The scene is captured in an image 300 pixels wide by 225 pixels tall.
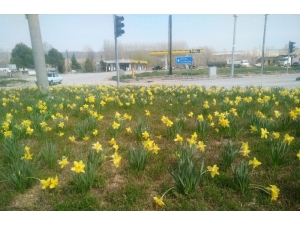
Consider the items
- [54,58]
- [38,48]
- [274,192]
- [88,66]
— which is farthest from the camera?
[88,66]

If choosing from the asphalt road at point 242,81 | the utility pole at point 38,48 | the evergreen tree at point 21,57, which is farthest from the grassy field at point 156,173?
the evergreen tree at point 21,57

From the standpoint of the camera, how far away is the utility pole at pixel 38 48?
261 inches

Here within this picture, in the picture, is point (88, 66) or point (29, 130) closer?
point (29, 130)

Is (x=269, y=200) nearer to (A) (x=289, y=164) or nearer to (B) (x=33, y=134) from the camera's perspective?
(A) (x=289, y=164)

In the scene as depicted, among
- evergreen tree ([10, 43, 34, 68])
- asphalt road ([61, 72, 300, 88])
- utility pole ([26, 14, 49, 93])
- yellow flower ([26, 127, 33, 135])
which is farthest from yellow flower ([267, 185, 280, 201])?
evergreen tree ([10, 43, 34, 68])

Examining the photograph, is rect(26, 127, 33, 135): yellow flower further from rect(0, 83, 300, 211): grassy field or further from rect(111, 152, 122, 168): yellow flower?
rect(111, 152, 122, 168): yellow flower

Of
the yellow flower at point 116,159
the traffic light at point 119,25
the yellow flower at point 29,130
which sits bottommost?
the yellow flower at point 116,159

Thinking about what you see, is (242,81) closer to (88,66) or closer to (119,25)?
(119,25)

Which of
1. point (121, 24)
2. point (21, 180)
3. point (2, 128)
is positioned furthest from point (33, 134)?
point (121, 24)

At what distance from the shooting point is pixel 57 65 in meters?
43.8

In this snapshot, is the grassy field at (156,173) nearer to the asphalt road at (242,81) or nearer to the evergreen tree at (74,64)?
the asphalt road at (242,81)

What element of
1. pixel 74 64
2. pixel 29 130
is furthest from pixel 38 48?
pixel 74 64

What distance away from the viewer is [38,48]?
6.91m

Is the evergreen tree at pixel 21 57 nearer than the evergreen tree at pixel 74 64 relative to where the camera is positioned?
Yes
